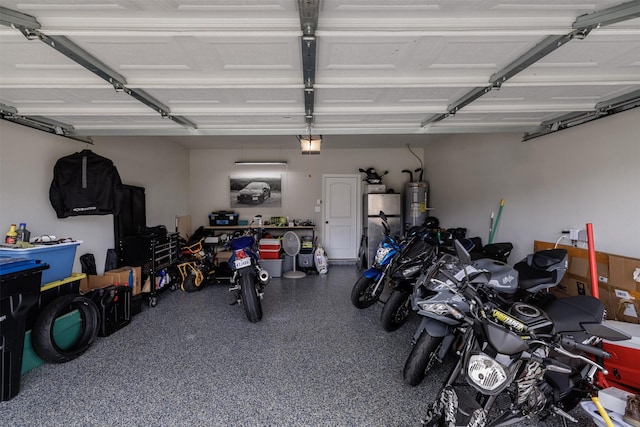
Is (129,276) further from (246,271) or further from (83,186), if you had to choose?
(246,271)

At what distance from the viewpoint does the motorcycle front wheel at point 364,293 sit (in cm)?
346

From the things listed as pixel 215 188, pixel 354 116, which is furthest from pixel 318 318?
pixel 215 188

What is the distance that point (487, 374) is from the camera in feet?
4.05

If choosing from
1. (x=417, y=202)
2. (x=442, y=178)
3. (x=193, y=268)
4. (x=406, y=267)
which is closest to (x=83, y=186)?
(x=193, y=268)

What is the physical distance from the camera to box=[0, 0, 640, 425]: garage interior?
4.27 feet

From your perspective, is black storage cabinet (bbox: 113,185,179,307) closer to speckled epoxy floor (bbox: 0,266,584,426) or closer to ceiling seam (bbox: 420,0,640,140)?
speckled epoxy floor (bbox: 0,266,584,426)

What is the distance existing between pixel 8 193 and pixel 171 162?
2915 mm

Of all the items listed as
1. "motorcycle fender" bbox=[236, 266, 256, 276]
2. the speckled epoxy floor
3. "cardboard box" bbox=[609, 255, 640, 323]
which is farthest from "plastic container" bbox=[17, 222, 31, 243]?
"cardboard box" bbox=[609, 255, 640, 323]

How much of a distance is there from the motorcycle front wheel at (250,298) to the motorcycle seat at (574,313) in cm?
263

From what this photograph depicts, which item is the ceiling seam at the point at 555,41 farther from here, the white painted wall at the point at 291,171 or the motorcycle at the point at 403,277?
the white painted wall at the point at 291,171

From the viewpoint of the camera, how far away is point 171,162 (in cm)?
538

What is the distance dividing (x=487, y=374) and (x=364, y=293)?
2.34m

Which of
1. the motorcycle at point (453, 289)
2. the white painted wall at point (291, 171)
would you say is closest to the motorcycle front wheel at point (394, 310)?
the motorcycle at point (453, 289)

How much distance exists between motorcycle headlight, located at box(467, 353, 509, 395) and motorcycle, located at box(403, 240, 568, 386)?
0.24 meters
